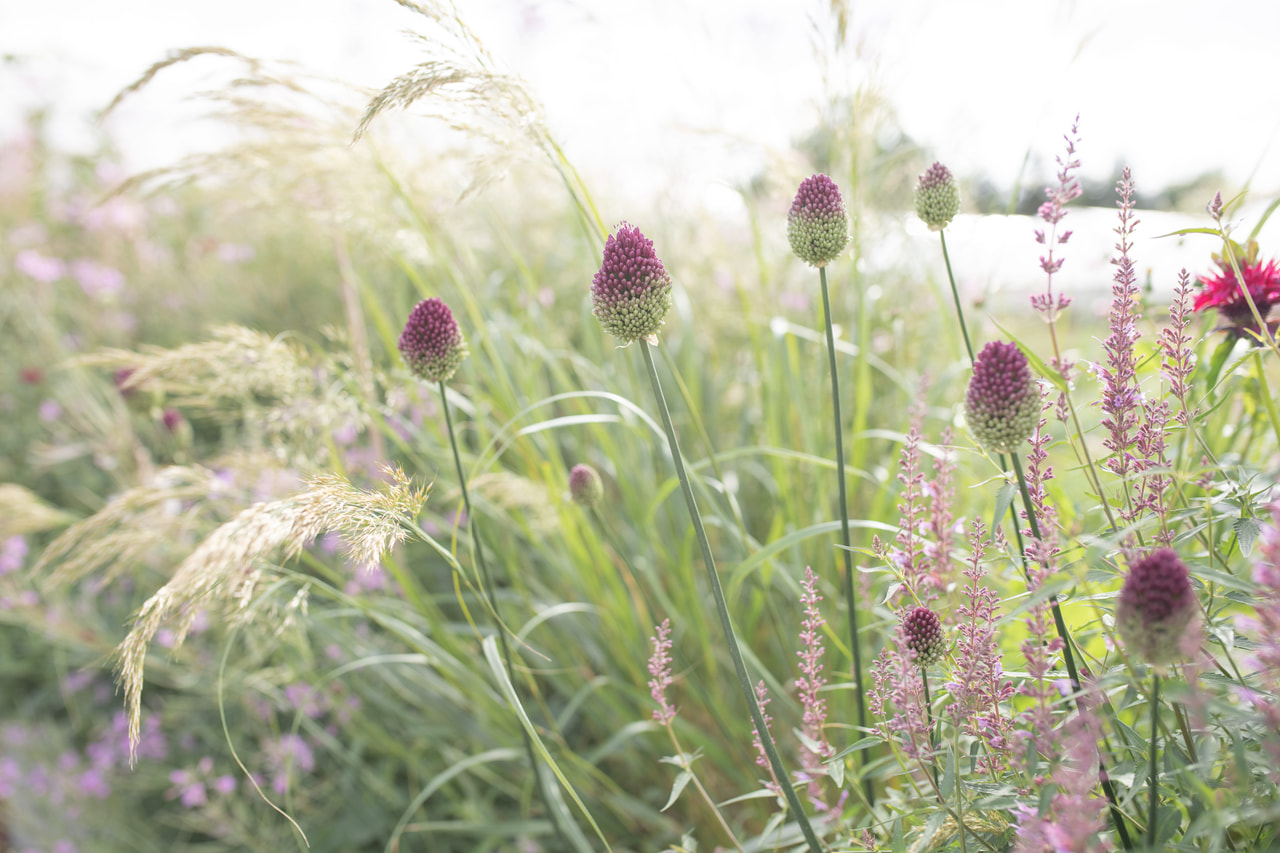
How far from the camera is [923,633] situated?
0.80 metres

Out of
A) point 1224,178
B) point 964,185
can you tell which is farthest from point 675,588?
point 1224,178

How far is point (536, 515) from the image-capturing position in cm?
189

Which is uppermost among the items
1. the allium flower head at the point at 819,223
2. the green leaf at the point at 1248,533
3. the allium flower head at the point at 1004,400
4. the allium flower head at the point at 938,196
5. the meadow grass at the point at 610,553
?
the allium flower head at the point at 938,196

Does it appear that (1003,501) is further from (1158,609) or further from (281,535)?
(281,535)

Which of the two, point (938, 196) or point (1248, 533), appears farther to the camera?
point (938, 196)

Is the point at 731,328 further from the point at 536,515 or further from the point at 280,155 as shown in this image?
the point at 280,155

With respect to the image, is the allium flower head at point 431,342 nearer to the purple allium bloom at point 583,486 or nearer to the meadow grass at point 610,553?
the meadow grass at point 610,553

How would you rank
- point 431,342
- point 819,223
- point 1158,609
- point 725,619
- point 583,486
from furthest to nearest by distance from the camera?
point 583,486, point 431,342, point 819,223, point 725,619, point 1158,609

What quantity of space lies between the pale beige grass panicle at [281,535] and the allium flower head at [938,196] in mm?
810

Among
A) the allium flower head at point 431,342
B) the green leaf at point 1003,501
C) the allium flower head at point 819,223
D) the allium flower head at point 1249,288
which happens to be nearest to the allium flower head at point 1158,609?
the green leaf at point 1003,501

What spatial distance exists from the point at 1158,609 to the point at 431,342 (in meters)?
0.94

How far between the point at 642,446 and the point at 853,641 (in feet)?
3.66

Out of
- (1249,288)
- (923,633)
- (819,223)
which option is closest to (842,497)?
(923,633)

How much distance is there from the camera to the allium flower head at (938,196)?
98 centimetres
